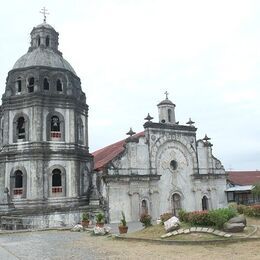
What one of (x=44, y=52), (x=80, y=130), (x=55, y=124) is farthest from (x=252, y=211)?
(x=44, y=52)

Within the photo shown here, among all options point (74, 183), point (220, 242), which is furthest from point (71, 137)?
point (220, 242)

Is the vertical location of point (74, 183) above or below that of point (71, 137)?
below

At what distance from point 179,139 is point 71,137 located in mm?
9572

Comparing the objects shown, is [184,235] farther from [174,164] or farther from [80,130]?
[174,164]

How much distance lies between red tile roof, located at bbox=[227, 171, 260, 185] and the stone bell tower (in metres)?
16.8

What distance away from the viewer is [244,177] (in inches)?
1588

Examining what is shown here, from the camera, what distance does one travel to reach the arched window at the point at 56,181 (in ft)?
84.6

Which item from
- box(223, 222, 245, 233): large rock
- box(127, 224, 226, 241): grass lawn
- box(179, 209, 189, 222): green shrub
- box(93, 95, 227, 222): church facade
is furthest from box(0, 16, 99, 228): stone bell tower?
box(223, 222, 245, 233): large rock

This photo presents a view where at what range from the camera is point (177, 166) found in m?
31.5

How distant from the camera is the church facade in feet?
92.2

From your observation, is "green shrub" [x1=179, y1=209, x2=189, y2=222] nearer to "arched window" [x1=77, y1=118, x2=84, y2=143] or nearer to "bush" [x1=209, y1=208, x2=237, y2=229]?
"bush" [x1=209, y1=208, x2=237, y2=229]

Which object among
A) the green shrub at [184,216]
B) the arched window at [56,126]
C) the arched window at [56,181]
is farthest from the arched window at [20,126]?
the green shrub at [184,216]

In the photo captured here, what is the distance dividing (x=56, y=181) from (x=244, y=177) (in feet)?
72.8

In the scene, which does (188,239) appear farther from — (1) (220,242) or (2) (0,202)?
(2) (0,202)
